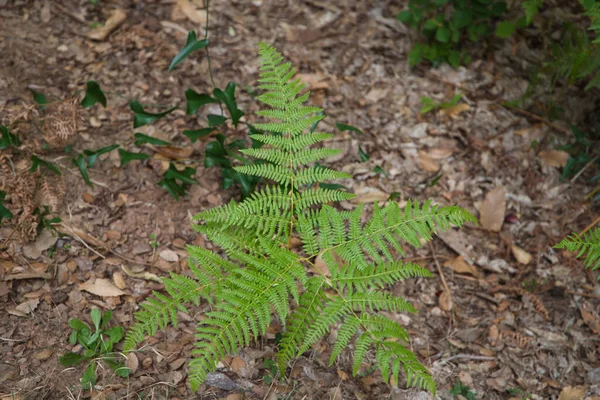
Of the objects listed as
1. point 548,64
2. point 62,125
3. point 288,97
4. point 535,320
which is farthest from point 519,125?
point 62,125

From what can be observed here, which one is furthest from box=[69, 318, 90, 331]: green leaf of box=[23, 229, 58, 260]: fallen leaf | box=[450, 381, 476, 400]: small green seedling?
box=[450, 381, 476, 400]: small green seedling

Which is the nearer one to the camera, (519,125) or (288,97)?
(288,97)

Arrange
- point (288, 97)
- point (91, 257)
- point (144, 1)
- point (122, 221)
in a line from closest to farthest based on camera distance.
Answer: point (288, 97) → point (91, 257) → point (122, 221) → point (144, 1)

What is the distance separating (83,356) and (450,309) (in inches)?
82.5

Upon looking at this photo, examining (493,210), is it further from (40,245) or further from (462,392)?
(40,245)

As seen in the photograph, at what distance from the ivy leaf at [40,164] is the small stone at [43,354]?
104cm

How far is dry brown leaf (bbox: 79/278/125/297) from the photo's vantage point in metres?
2.65

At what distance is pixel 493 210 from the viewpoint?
346cm

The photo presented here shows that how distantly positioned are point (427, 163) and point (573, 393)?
172 centimetres

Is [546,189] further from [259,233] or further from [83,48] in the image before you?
[83,48]

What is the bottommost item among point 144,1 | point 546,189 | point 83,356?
point 83,356

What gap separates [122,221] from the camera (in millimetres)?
2969

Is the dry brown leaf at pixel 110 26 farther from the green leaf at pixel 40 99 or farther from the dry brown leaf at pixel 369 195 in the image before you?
the dry brown leaf at pixel 369 195

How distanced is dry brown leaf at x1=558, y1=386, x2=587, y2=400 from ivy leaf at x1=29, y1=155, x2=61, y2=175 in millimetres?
3140
